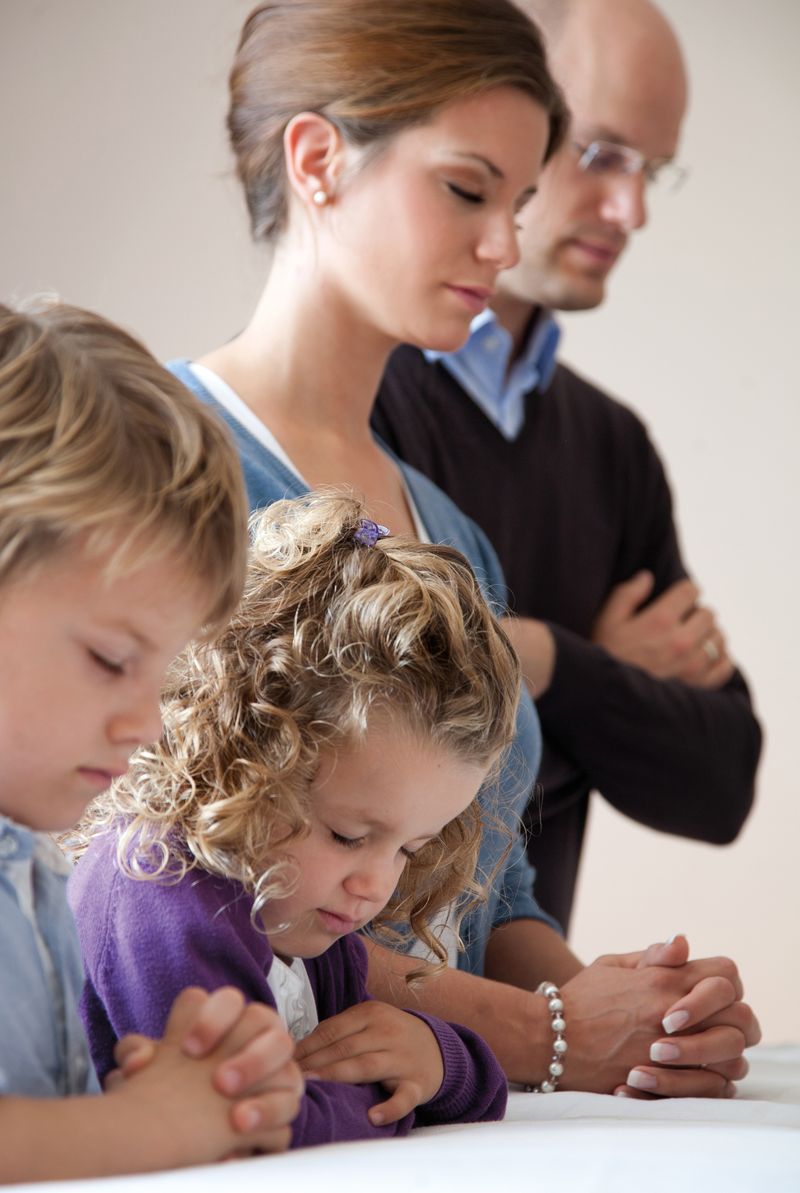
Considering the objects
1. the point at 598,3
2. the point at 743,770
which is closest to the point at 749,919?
the point at 743,770

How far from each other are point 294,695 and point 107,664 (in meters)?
0.25

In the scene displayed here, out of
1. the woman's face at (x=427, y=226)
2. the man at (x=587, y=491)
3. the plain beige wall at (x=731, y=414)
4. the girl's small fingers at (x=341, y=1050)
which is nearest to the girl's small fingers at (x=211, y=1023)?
the girl's small fingers at (x=341, y=1050)

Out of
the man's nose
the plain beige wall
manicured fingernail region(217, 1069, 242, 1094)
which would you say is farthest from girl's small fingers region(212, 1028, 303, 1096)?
the plain beige wall

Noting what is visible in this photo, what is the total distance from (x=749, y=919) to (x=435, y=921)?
2.56m

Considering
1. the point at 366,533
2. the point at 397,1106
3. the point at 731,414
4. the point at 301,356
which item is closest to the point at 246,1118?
the point at 397,1106

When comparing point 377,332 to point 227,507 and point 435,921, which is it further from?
point 227,507

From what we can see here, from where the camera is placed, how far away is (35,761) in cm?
80

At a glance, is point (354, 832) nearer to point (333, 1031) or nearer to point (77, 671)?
point (333, 1031)

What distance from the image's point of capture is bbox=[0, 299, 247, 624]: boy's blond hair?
2.52ft

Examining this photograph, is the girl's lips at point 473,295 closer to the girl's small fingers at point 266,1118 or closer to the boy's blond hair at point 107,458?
the boy's blond hair at point 107,458

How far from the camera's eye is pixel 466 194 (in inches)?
60.6

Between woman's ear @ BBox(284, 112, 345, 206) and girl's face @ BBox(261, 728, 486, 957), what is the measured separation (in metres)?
0.70

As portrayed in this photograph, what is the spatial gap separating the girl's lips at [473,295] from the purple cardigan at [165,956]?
2.48 ft

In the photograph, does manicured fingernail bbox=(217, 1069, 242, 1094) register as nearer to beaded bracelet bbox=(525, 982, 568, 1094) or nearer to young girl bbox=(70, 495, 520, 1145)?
young girl bbox=(70, 495, 520, 1145)
